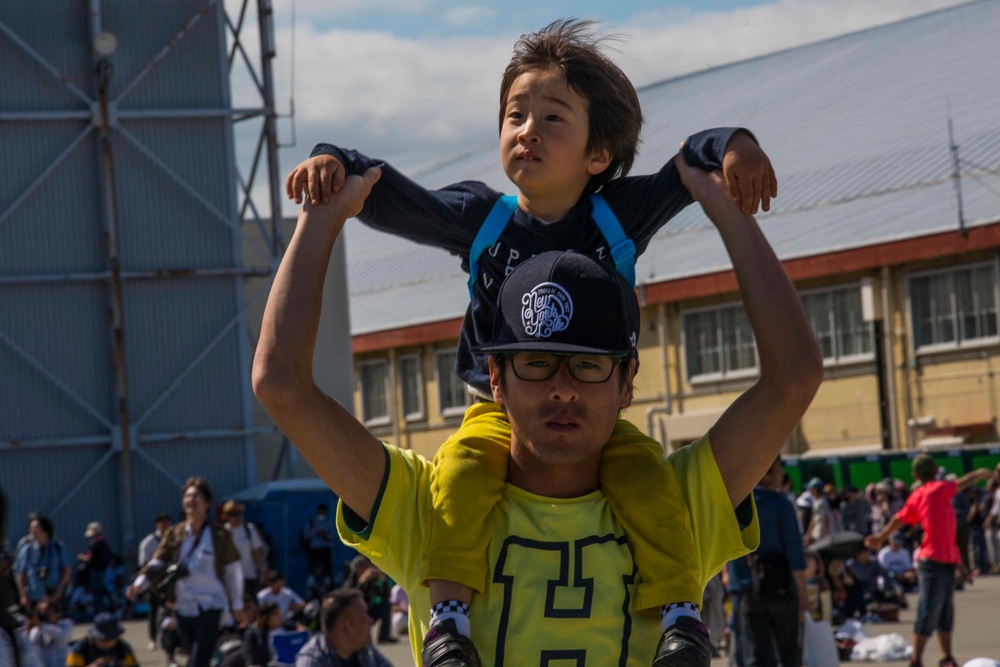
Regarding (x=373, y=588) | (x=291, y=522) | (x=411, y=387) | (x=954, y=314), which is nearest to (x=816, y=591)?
(x=373, y=588)

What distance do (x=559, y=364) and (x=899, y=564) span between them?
19886 millimetres

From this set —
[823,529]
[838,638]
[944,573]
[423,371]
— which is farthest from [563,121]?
[423,371]

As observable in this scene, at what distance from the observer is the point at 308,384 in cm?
279

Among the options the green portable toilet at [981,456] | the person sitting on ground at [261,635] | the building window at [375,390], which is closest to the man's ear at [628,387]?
the person sitting on ground at [261,635]

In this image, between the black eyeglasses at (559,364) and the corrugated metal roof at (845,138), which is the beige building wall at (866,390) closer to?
the corrugated metal roof at (845,138)

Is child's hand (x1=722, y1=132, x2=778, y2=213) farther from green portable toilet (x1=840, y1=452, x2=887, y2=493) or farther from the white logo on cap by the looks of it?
green portable toilet (x1=840, y1=452, x2=887, y2=493)

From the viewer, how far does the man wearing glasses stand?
110 inches

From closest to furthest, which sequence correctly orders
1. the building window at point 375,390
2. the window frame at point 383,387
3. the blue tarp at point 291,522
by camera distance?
the blue tarp at point 291,522 → the window frame at point 383,387 → the building window at point 375,390

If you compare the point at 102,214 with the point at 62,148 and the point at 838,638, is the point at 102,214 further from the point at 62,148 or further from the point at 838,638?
the point at 838,638

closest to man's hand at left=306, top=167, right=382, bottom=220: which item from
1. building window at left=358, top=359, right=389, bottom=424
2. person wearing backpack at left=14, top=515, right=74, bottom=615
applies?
person wearing backpack at left=14, top=515, right=74, bottom=615

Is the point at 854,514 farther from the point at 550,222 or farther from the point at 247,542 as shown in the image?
the point at 550,222

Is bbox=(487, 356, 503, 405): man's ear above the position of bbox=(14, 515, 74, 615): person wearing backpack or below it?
above

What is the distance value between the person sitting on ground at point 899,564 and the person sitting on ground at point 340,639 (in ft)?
44.1

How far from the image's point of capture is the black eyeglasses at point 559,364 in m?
2.81
